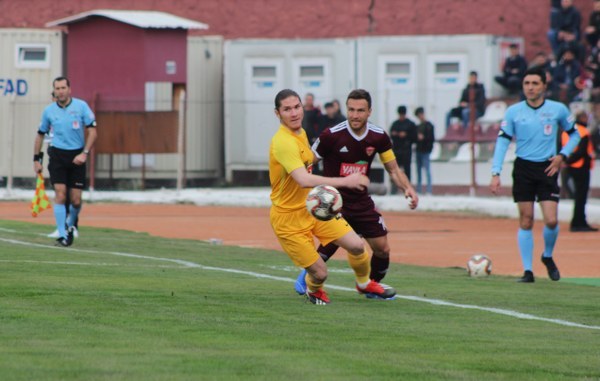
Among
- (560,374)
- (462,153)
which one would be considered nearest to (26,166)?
(462,153)

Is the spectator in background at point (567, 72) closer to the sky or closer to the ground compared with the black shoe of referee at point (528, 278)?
closer to the sky

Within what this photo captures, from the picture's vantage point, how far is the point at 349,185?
10523mm

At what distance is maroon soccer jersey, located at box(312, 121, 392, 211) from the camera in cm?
1161

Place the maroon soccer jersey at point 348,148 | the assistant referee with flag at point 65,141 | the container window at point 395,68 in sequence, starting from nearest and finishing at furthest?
the maroon soccer jersey at point 348,148 < the assistant referee with flag at point 65,141 < the container window at point 395,68

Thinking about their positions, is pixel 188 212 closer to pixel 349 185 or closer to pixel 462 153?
pixel 462 153

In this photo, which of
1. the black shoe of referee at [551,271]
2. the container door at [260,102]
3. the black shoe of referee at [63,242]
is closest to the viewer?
the black shoe of referee at [551,271]

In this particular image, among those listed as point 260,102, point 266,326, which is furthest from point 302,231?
point 260,102

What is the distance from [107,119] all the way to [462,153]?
8081 millimetres

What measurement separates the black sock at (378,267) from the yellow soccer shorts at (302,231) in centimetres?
90

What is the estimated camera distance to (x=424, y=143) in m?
30.5

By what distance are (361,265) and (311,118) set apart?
64.5ft

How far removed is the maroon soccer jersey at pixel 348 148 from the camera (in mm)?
11609

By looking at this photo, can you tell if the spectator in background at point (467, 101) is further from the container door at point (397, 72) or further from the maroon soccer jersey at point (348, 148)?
the maroon soccer jersey at point (348, 148)

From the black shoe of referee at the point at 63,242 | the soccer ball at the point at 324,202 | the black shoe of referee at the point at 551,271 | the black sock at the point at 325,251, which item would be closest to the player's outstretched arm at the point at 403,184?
the black sock at the point at 325,251
